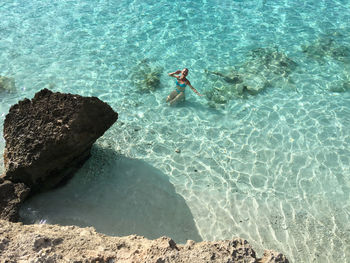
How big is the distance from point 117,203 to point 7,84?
5.85 metres

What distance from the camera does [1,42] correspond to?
38.8ft

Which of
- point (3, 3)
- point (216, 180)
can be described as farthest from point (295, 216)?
point (3, 3)

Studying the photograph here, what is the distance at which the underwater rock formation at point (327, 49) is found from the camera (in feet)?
38.9

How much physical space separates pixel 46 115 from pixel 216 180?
410cm

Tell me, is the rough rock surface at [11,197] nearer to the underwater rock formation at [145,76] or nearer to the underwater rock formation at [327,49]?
the underwater rock formation at [145,76]

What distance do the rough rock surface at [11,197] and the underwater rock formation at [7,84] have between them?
14.8 feet

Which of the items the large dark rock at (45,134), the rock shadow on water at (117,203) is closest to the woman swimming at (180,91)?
the rock shadow on water at (117,203)

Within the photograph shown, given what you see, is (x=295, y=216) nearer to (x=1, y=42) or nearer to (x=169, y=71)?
(x=169, y=71)

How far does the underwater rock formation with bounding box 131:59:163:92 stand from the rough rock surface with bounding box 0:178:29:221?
16.5ft

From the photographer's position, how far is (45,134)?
6156mm

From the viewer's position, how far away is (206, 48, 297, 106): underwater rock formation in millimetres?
10242

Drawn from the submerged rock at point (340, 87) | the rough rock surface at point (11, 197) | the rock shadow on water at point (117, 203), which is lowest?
the submerged rock at point (340, 87)

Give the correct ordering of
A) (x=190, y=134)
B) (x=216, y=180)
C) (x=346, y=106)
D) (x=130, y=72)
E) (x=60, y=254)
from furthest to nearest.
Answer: (x=130, y=72), (x=346, y=106), (x=190, y=134), (x=216, y=180), (x=60, y=254)

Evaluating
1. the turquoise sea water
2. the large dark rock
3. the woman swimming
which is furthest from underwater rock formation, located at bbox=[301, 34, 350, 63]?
the large dark rock
